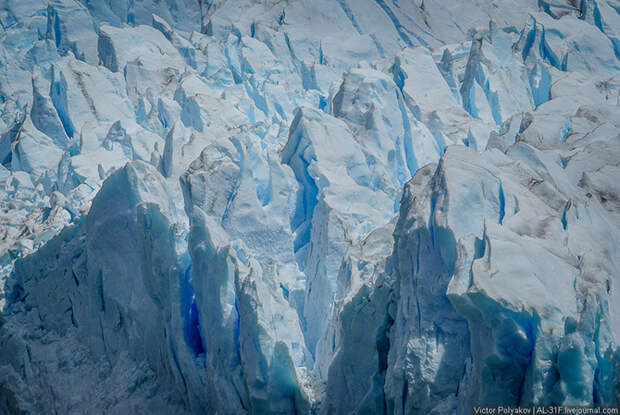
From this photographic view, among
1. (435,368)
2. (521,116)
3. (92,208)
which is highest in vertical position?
(435,368)

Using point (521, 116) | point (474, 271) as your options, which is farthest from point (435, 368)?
point (521, 116)

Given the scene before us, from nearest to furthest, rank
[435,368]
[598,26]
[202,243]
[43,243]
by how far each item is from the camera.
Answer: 1. [435,368]
2. [202,243]
3. [43,243]
4. [598,26]

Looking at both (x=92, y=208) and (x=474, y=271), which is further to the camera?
(x=92, y=208)

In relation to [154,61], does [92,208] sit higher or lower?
higher

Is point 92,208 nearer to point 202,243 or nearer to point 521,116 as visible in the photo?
point 202,243

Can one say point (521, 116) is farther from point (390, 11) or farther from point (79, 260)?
point (390, 11)

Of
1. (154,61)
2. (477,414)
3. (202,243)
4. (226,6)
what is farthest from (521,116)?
(226,6)

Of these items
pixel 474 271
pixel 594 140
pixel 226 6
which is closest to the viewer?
pixel 474 271
